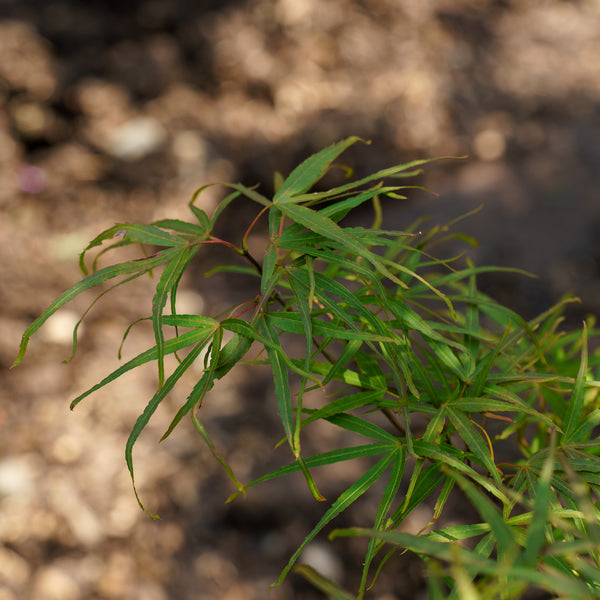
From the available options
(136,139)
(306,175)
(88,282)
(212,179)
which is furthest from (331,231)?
(136,139)

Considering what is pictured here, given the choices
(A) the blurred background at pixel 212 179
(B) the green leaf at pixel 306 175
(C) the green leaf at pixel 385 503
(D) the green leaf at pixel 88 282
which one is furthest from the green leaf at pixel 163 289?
(A) the blurred background at pixel 212 179

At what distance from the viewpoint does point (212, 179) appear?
2.11 m

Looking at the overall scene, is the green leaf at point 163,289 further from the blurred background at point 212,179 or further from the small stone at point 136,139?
the small stone at point 136,139

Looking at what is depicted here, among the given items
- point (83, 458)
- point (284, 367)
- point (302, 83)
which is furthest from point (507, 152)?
point (284, 367)

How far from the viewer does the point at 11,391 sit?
1587mm

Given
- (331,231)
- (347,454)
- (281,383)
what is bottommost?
(347,454)

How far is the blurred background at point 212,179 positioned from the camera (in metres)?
1.41

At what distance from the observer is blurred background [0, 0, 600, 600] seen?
4.63ft

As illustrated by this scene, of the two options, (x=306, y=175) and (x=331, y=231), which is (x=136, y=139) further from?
(x=331, y=231)

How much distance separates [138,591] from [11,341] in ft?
2.63

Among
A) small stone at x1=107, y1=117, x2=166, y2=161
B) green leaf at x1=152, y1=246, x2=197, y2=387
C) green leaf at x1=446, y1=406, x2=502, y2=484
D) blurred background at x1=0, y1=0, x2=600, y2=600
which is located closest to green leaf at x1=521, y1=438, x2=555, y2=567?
green leaf at x1=446, y1=406, x2=502, y2=484

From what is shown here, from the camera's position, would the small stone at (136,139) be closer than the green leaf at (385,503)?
No

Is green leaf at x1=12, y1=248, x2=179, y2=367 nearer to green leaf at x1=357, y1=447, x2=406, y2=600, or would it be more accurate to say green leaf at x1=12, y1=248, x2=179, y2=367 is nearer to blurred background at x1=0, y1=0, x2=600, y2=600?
green leaf at x1=357, y1=447, x2=406, y2=600

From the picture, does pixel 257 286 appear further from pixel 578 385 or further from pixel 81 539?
pixel 578 385
